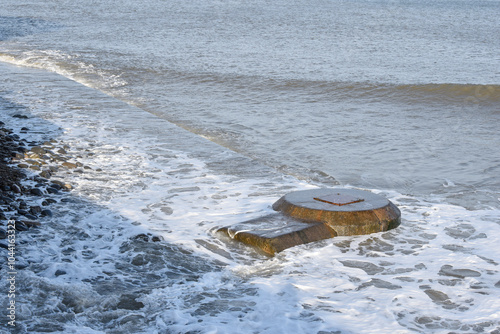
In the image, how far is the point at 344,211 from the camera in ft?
18.6

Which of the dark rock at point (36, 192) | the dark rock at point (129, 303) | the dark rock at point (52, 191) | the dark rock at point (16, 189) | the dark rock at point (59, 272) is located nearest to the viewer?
the dark rock at point (129, 303)

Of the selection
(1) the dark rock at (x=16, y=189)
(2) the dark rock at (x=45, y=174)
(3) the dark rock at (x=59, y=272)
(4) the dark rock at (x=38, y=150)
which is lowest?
(3) the dark rock at (x=59, y=272)

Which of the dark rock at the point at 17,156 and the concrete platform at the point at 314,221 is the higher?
the dark rock at the point at 17,156

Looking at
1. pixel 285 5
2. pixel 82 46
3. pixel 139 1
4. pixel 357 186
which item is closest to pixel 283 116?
pixel 357 186

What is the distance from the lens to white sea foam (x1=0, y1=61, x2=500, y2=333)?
402 centimetres

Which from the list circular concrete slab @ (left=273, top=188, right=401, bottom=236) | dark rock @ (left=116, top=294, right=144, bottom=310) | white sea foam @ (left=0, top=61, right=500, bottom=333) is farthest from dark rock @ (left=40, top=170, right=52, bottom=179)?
dark rock @ (left=116, top=294, right=144, bottom=310)

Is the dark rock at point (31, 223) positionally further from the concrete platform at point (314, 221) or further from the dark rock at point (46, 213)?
the concrete platform at point (314, 221)

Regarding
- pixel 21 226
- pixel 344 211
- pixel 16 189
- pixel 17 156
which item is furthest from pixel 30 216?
pixel 344 211

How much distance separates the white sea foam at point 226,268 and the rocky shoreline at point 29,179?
0.62ft

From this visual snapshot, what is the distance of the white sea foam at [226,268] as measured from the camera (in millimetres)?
4016

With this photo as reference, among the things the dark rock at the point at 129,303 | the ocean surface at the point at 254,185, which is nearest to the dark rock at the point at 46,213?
the ocean surface at the point at 254,185

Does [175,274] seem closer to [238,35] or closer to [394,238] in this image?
[394,238]

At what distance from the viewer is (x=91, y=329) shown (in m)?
3.82

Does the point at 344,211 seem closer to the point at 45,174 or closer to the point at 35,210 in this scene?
the point at 35,210
